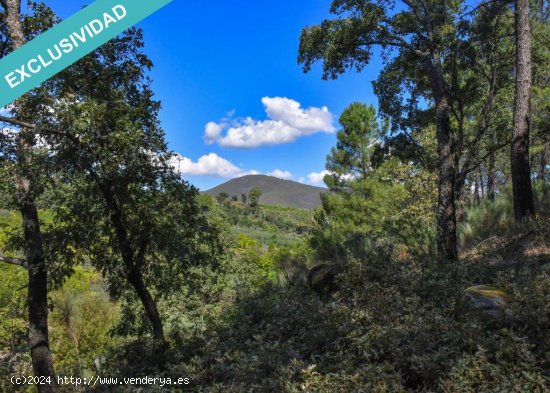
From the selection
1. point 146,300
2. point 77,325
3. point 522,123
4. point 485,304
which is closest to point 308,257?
point 146,300

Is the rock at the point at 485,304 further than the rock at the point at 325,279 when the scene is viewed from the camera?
No

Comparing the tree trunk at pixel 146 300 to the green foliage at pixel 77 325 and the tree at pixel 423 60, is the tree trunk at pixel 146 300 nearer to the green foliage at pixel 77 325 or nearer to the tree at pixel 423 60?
the tree at pixel 423 60

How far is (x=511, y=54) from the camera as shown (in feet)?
45.8

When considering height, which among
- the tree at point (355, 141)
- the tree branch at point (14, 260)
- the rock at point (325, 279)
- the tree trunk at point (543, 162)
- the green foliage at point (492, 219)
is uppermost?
the tree at point (355, 141)

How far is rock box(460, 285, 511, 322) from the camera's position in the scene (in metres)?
4.52

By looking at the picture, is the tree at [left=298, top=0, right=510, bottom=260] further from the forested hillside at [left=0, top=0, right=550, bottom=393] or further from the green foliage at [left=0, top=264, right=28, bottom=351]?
the green foliage at [left=0, top=264, right=28, bottom=351]

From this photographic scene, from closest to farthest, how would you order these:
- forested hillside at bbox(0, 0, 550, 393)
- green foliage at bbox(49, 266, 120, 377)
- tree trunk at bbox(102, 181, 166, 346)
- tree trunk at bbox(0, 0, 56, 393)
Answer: forested hillside at bbox(0, 0, 550, 393), tree trunk at bbox(0, 0, 56, 393), tree trunk at bbox(102, 181, 166, 346), green foliage at bbox(49, 266, 120, 377)

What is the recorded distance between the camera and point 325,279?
27.2ft

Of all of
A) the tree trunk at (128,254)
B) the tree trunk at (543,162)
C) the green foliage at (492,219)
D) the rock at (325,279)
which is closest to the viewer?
the tree trunk at (128,254)

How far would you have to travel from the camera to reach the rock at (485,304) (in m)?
4.52

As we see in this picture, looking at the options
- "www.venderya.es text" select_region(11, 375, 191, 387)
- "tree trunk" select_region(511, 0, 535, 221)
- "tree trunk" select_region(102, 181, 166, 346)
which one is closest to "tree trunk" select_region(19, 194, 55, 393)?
"www.venderya.es text" select_region(11, 375, 191, 387)

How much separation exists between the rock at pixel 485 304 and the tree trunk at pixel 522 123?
14.5 ft

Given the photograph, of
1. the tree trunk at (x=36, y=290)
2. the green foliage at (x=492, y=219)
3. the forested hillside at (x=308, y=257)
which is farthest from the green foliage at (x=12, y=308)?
the green foliage at (x=492, y=219)

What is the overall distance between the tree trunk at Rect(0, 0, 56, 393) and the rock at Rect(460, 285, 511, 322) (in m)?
6.58
